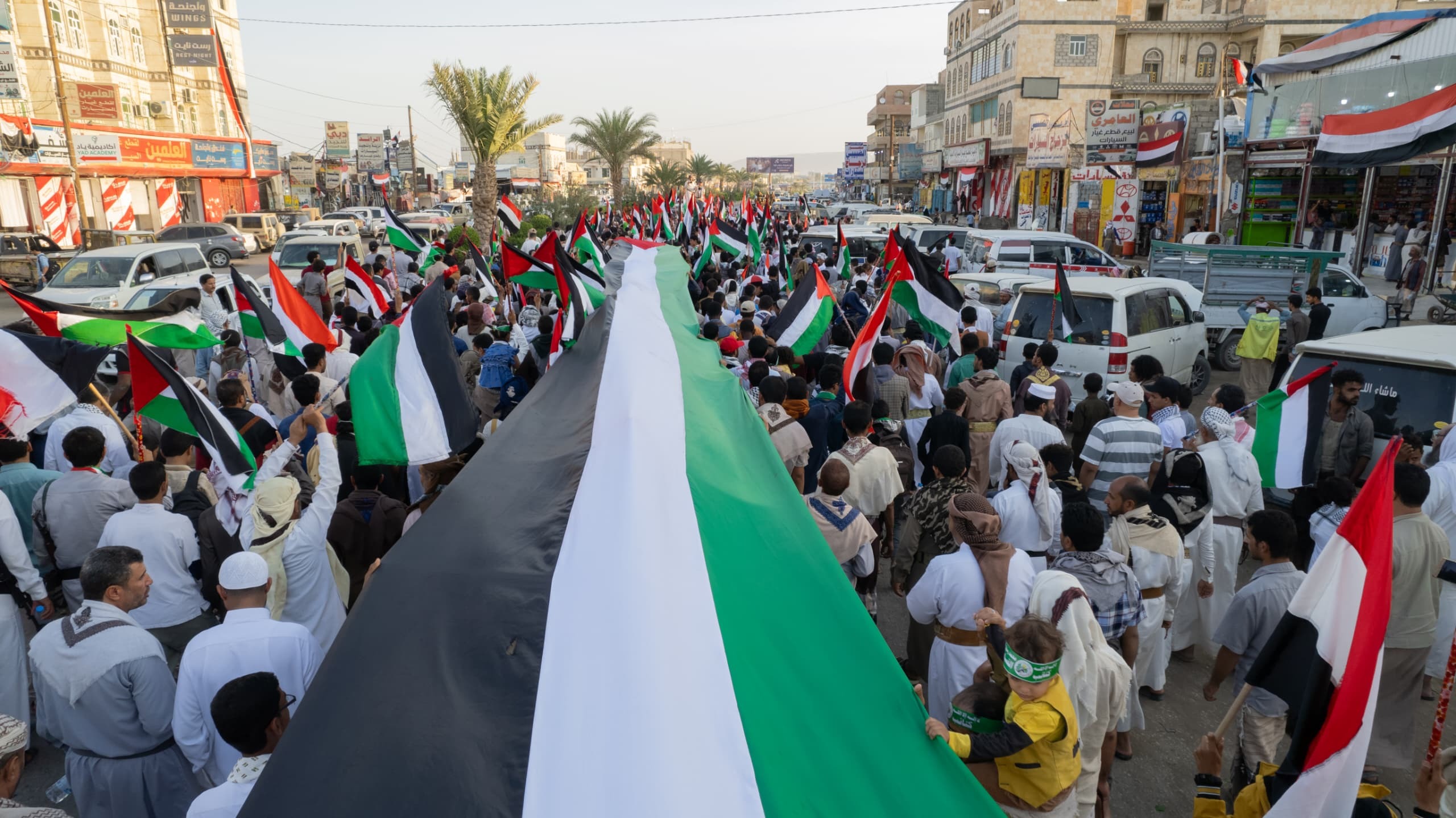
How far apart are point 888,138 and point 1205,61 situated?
47.0 meters

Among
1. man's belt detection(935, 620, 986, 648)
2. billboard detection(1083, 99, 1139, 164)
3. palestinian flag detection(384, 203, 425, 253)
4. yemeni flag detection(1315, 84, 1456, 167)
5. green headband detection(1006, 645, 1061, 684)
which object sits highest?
billboard detection(1083, 99, 1139, 164)

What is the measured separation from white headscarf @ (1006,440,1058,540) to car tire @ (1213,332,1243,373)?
9882 mm

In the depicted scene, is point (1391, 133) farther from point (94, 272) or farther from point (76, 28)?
point (76, 28)

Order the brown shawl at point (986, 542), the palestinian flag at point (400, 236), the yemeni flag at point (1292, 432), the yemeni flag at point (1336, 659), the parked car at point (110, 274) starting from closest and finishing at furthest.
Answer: the yemeni flag at point (1336, 659) → the brown shawl at point (986, 542) → the yemeni flag at point (1292, 432) → the palestinian flag at point (400, 236) → the parked car at point (110, 274)

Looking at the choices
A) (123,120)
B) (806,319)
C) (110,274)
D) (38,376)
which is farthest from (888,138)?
(38,376)

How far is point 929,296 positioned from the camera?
8.38 m

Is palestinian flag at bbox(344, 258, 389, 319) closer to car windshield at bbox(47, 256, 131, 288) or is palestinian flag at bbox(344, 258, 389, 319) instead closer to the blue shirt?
the blue shirt

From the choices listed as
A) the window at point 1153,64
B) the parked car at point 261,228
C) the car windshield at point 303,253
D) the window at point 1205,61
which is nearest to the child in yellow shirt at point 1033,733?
the car windshield at point 303,253

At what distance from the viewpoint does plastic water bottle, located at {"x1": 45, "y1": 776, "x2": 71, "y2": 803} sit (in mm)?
4021

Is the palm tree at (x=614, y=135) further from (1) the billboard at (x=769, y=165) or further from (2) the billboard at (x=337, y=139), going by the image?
(1) the billboard at (x=769, y=165)

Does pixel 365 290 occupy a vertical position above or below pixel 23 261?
above

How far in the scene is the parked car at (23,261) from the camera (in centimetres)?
2194

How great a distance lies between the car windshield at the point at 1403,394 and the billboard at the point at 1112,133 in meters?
24.4

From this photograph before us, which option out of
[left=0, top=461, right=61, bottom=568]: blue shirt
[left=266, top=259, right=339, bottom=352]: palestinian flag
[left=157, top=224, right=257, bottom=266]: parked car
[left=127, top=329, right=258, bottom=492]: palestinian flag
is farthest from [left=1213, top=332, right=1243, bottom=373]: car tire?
[left=157, top=224, right=257, bottom=266]: parked car
